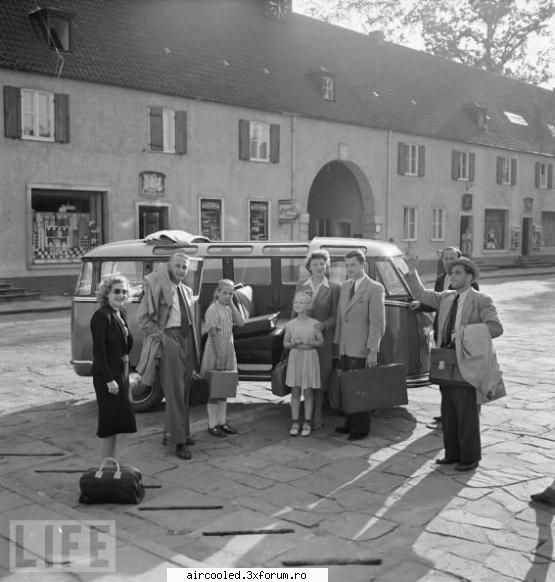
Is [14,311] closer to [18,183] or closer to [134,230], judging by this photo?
[18,183]

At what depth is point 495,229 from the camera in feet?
134

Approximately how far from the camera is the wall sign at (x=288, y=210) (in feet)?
95.2

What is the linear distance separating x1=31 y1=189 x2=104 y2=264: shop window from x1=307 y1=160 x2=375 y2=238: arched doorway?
11.5 m

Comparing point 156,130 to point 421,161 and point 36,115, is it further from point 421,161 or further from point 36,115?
point 421,161

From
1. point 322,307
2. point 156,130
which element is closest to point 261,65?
point 156,130

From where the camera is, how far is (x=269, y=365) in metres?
8.70

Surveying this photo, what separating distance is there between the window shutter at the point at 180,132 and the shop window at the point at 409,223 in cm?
1265

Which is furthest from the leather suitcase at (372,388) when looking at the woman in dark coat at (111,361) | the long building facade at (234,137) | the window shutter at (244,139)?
the window shutter at (244,139)

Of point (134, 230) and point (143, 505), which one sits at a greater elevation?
point (134, 230)

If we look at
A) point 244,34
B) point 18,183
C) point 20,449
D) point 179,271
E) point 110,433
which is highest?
point 244,34

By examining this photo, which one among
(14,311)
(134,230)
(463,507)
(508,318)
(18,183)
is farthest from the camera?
(134,230)

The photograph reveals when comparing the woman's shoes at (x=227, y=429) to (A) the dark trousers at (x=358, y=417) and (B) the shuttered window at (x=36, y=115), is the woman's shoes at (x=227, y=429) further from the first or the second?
(B) the shuttered window at (x=36, y=115)

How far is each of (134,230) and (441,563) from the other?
21669 millimetres

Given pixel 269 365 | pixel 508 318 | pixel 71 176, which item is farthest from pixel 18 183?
pixel 269 365
